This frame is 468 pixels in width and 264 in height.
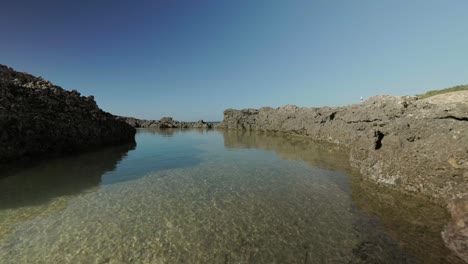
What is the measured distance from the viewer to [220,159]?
2039 cm

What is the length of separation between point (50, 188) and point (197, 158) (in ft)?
36.1

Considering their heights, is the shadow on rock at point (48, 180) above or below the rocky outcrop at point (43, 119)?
below

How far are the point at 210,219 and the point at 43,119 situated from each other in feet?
62.3

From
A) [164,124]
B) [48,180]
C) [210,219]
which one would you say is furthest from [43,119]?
[164,124]

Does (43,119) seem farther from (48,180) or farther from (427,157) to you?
(427,157)

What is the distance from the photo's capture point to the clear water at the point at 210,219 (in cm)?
631

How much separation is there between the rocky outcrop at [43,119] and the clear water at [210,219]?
337 cm

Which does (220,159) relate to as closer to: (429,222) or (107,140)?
(429,222)

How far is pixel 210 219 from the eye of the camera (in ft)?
27.9

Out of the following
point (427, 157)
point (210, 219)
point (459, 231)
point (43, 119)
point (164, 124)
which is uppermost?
point (43, 119)

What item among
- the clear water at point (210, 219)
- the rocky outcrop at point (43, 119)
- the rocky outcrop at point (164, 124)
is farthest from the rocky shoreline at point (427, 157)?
the rocky outcrop at point (164, 124)

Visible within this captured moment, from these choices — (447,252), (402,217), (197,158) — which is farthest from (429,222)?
(197,158)

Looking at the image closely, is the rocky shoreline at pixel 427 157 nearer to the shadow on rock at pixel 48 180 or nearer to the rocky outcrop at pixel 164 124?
the shadow on rock at pixel 48 180

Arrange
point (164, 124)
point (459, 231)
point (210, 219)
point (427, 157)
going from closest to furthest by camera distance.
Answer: point (459, 231), point (210, 219), point (427, 157), point (164, 124)
